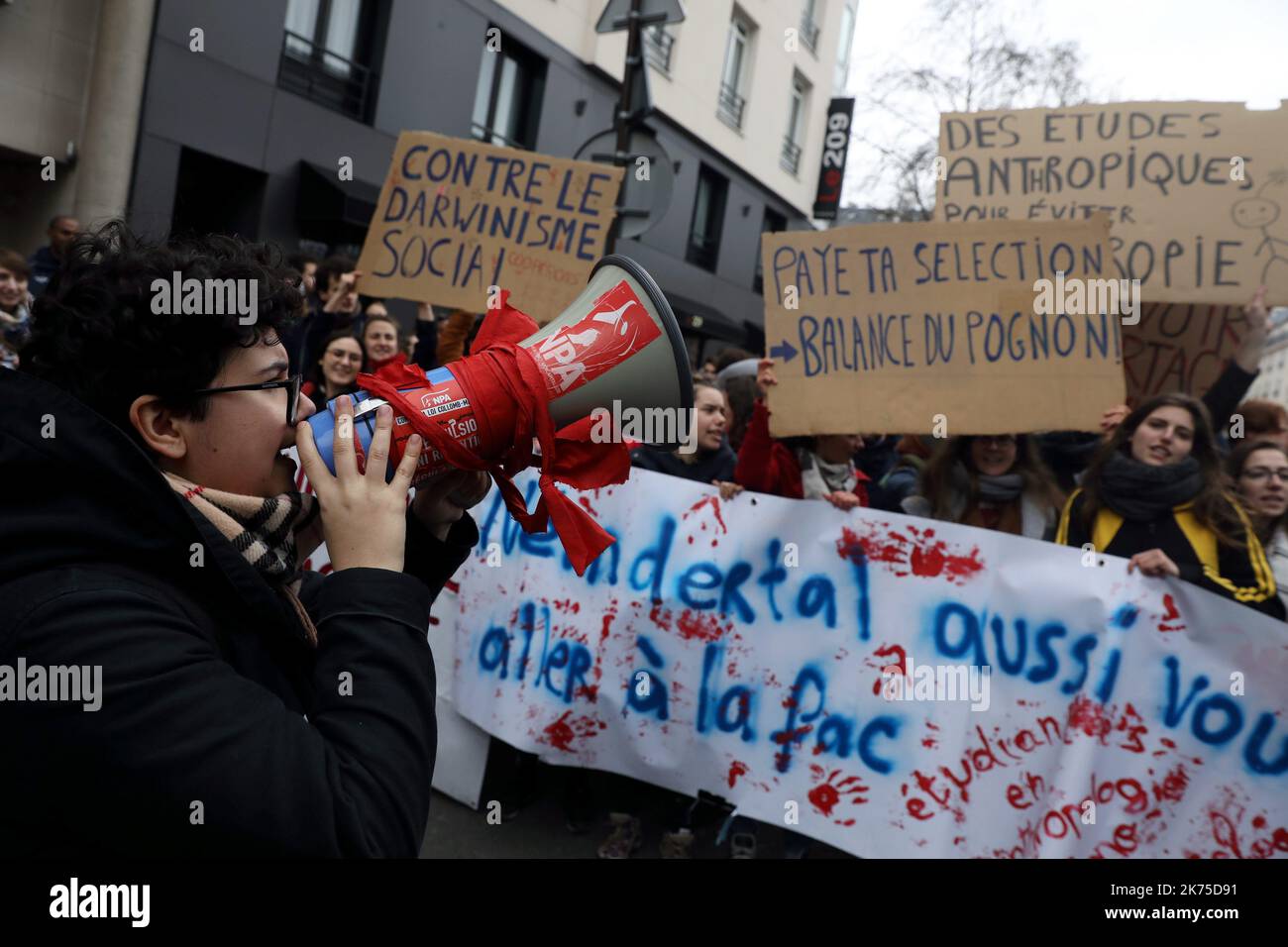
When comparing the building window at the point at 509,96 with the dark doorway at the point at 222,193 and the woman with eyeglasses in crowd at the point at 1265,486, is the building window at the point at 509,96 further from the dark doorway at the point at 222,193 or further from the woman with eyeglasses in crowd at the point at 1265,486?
the woman with eyeglasses in crowd at the point at 1265,486

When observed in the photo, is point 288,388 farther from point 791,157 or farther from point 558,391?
point 791,157

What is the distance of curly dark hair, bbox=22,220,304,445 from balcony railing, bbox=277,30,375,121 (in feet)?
30.3

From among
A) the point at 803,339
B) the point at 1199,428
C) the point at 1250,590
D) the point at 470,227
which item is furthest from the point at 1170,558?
the point at 470,227

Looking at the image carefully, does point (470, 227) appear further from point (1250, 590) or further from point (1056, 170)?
point (1250, 590)

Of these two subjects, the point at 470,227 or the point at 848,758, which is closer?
the point at 848,758

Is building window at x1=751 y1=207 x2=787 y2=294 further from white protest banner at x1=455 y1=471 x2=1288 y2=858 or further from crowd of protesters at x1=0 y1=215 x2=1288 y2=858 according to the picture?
white protest banner at x1=455 y1=471 x2=1288 y2=858

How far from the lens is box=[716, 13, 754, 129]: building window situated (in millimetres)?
16109

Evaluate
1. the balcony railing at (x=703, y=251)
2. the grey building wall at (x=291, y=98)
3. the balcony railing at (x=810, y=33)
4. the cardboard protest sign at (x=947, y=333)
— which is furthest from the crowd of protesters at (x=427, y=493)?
the balcony railing at (x=810, y=33)

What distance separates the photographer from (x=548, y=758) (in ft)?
10.6

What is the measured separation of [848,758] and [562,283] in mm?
2360

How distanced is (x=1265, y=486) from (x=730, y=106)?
1487 cm

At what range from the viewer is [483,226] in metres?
4.24

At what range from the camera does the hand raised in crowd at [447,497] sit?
1.35 meters

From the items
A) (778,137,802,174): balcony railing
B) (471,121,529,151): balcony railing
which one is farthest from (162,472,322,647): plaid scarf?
(778,137,802,174): balcony railing
